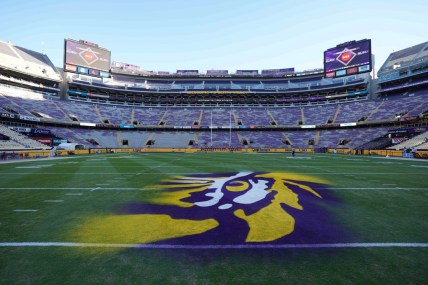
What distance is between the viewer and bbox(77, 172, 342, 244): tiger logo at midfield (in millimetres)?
4422

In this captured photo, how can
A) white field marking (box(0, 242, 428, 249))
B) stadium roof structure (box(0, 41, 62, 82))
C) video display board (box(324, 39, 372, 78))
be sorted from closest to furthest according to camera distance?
white field marking (box(0, 242, 428, 249)) < stadium roof structure (box(0, 41, 62, 82)) < video display board (box(324, 39, 372, 78))

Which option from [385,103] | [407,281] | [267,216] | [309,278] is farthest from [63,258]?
[385,103]

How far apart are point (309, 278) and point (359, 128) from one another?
60021mm

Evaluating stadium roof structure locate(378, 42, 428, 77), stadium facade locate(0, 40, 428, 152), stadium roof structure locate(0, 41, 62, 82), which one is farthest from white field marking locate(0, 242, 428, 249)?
stadium roof structure locate(378, 42, 428, 77)

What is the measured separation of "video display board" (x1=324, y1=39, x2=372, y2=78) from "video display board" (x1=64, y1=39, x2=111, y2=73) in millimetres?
59247

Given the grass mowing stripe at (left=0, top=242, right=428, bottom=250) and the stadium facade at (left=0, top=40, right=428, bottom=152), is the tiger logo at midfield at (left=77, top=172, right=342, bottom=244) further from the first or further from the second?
the stadium facade at (left=0, top=40, right=428, bottom=152)

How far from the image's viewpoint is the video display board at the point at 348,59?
165 ft

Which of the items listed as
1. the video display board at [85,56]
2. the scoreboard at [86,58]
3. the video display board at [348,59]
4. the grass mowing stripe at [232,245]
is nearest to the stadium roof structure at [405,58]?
the video display board at [348,59]

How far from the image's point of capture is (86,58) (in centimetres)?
5703

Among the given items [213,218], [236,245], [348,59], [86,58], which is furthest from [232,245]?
[86,58]

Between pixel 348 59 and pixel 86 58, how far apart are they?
6650 cm

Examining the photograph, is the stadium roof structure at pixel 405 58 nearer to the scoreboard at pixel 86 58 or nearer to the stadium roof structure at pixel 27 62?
the scoreboard at pixel 86 58

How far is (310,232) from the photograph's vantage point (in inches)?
184

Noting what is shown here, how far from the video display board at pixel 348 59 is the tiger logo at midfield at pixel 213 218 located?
55277 mm
